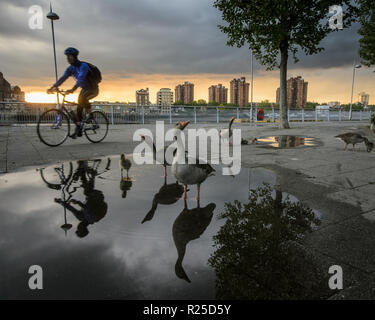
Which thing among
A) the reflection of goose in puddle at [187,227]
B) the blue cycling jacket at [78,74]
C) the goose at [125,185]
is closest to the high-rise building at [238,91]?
the blue cycling jacket at [78,74]

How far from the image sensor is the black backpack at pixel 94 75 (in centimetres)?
738

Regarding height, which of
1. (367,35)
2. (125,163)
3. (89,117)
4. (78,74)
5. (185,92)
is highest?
(185,92)

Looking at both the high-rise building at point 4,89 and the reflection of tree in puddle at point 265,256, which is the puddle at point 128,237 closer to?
the reflection of tree in puddle at point 265,256

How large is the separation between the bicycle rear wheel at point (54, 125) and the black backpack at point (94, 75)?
4.49ft

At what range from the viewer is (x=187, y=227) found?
271cm

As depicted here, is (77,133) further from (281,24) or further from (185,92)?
(185,92)

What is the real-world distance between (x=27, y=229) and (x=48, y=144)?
5636 mm

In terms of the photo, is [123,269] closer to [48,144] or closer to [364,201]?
[364,201]

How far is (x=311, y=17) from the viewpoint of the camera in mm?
14008

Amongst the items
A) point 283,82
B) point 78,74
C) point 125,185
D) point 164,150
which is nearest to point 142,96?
point 283,82

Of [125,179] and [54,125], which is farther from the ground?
[54,125]

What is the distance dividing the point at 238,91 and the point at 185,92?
192ft
